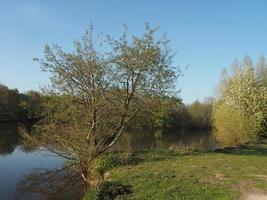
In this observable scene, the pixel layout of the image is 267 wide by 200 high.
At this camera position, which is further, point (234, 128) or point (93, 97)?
point (234, 128)

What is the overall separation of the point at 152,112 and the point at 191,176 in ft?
30.2

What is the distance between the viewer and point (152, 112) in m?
27.3

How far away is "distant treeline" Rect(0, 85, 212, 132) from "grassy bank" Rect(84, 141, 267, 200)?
10.4ft

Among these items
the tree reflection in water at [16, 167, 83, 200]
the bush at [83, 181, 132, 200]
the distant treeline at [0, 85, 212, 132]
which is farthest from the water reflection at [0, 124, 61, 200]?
the bush at [83, 181, 132, 200]

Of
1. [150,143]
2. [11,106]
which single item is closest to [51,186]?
[150,143]

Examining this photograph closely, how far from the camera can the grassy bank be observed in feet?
51.3

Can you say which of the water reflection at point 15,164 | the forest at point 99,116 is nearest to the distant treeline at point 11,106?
the water reflection at point 15,164

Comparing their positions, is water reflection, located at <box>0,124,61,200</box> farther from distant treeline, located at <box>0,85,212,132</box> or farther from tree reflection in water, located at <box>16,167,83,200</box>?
distant treeline, located at <box>0,85,212,132</box>

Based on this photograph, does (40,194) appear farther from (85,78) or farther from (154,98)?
(154,98)

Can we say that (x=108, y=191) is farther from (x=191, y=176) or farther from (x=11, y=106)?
Result: (x=11, y=106)

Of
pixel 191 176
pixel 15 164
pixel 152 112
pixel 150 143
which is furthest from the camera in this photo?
pixel 150 143

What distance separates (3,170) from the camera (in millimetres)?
29000

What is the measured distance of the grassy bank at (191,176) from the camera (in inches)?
616

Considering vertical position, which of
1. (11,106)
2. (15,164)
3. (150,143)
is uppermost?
(11,106)
